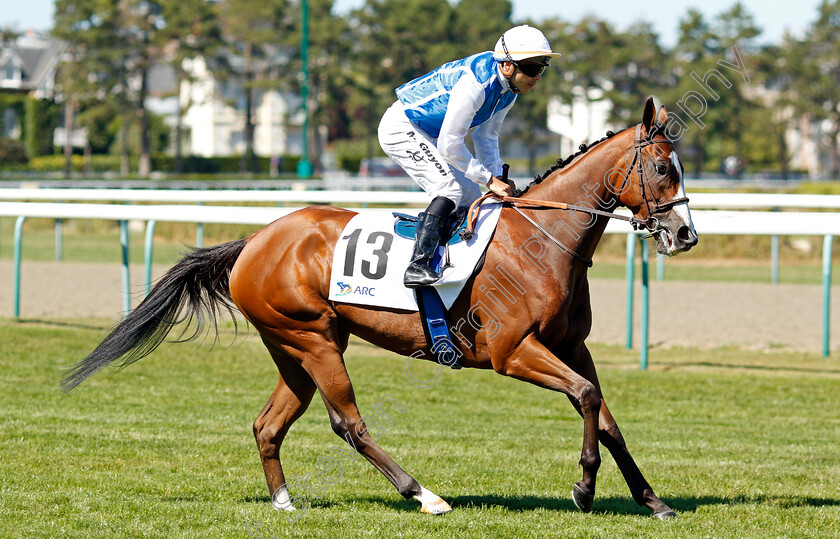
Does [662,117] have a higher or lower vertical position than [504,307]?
higher

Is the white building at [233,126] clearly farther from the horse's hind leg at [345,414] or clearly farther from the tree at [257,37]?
the horse's hind leg at [345,414]

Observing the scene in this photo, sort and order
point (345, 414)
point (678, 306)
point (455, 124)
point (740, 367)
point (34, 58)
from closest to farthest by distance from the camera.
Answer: point (455, 124) < point (345, 414) < point (740, 367) < point (678, 306) < point (34, 58)

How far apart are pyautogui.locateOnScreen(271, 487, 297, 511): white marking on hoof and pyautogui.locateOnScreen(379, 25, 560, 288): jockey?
1.06 meters

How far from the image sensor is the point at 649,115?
13.8 feet

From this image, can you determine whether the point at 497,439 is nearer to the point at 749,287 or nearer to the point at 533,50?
the point at 533,50

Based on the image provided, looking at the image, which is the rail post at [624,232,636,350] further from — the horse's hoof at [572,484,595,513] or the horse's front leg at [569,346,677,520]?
the horse's hoof at [572,484,595,513]

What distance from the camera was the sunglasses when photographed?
4348 mm

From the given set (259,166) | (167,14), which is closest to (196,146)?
(259,166)

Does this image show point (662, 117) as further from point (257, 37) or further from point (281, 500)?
point (257, 37)

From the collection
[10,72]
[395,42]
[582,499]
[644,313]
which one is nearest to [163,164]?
[395,42]

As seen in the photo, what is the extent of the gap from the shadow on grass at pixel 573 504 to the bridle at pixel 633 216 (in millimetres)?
1080

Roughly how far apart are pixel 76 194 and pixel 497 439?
7.17 meters

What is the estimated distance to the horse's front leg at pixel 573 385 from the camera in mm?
4098

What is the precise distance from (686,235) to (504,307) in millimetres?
788
